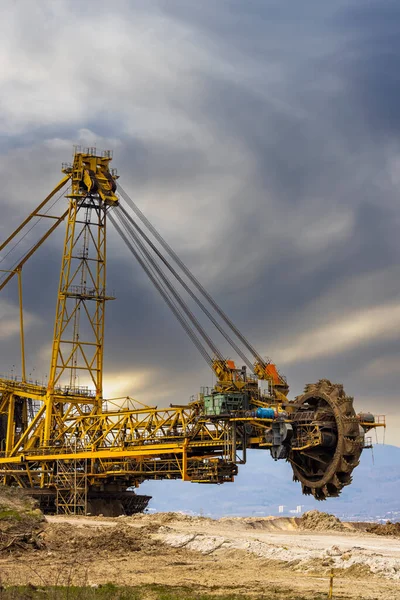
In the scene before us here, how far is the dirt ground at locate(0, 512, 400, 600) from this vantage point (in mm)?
31312

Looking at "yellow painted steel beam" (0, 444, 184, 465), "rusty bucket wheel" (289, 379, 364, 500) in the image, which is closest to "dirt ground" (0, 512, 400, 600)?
"rusty bucket wheel" (289, 379, 364, 500)

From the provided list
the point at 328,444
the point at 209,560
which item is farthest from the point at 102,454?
the point at 209,560

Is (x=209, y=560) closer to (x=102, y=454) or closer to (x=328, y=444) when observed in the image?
(x=328, y=444)

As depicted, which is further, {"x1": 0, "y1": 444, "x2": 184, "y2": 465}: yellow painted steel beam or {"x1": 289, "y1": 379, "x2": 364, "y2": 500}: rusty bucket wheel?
{"x1": 0, "y1": 444, "x2": 184, "y2": 465}: yellow painted steel beam

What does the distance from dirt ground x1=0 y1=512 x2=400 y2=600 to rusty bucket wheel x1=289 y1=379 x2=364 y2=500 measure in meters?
11.7

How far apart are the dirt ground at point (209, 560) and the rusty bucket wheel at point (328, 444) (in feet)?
38.3

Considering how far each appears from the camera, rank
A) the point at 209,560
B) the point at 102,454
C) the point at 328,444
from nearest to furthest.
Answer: the point at 209,560, the point at 328,444, the point at 102,454

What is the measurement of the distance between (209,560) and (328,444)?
2506 centimetres

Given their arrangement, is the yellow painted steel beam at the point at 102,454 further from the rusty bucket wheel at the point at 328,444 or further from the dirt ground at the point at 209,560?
the dirt ground at the point at 209,560

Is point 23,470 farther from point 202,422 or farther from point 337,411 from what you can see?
point 337,411

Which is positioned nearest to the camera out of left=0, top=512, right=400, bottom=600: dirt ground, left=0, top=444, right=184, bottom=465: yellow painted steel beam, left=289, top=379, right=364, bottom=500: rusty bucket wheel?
left=0, top=512, right=400, bottom=600: dirt ground

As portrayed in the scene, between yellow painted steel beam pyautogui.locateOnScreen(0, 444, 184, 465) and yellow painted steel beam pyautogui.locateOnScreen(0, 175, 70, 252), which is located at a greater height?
yellow painted steel beam pyautogui.locateOnScreen(0, 175, 70, 252)

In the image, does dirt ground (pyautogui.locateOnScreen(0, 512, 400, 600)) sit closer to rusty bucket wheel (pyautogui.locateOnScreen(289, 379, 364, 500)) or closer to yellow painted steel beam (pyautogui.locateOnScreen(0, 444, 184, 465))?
rusty bucket wheel (pyautogui.locateOnScreen(289, 379, 364, 500))

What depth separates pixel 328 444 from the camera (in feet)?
204
